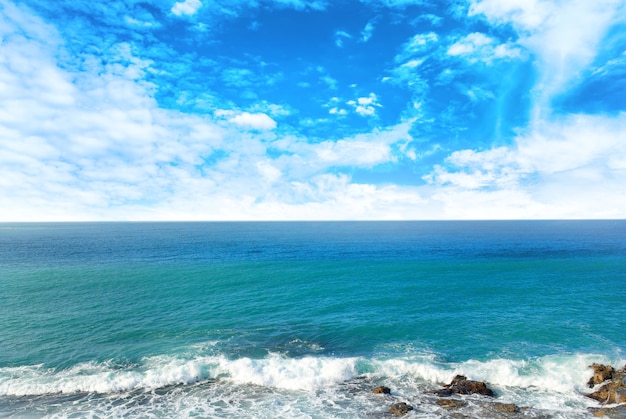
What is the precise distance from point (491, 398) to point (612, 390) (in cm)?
1058

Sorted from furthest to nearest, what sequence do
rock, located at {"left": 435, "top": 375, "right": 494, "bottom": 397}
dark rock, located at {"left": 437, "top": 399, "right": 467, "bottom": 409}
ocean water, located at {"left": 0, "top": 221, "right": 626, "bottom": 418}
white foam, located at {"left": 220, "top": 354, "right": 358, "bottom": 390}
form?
white foam, located at {"left": 220, "top": 354, "right": 358, "bottom": 390} < rock, located at {"left": 435, "top": 375, "right": 494, "bottom": 397} < ocean water, located at {"left": 0, "top": 221, "right": 626, "bottom": 418} < dark rock, located at {"left": 437, "top": 399, "right": 467, "bottom": 409}

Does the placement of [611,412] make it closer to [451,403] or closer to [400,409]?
[451,403]

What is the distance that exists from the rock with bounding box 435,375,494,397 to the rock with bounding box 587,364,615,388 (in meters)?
10.2

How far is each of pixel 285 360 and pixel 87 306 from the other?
36964 mm

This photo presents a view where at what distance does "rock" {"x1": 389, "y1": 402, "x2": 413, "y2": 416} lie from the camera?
81.6ft

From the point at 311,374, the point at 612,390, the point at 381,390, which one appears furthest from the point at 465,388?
the point at 311,374

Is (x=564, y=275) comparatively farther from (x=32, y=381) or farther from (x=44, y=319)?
(x=44, y=319)

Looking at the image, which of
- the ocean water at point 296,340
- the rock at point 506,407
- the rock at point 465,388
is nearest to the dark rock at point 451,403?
the ocean water at point 296,340

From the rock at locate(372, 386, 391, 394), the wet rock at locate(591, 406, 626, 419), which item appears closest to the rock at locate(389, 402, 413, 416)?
the rock at locate(372, 386, 391, 394)

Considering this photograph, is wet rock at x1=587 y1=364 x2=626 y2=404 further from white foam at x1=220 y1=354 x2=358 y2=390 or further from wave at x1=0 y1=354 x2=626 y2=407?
white foam at x1=220 y1=354 x2=358 y2=390

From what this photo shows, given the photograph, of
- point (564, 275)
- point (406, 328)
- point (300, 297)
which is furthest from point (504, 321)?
point (564, 275)

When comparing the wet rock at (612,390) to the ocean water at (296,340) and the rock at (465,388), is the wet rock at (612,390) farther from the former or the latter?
the rock at (465,388)

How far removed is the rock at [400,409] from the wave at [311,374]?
264cm

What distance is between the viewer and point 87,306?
49.1 m
